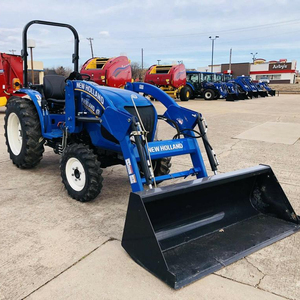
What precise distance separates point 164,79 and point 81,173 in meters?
17.7

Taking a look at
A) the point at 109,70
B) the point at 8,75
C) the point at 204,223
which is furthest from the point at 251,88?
the point at 204,223

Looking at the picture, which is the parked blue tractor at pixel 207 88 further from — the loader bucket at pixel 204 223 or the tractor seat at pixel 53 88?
the loader bucket at pixel 204 223


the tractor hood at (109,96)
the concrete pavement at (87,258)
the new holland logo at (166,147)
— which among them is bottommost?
the concrete pavement at (87,258)

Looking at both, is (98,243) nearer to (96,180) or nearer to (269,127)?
(96,180)

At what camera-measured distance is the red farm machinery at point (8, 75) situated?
12.2m

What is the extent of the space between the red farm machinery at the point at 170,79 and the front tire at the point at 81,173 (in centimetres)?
1746

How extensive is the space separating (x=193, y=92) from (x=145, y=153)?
69.0 ft

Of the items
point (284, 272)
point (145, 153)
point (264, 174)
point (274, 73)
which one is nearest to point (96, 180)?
point (145, 153)

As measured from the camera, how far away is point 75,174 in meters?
3.81

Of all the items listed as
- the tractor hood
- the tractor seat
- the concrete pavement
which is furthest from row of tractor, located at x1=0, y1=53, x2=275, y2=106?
the tractor hood

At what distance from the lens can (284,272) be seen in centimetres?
249

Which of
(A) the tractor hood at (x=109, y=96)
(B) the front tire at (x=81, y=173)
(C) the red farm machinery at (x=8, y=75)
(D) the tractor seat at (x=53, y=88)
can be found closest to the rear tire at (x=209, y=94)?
(C) the red farm machinery at (x=8, y=75)

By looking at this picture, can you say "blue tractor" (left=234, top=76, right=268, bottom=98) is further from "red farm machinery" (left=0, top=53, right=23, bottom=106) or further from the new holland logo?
the new holland logo

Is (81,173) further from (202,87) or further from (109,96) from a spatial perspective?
(202,87)
